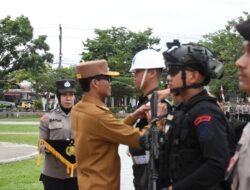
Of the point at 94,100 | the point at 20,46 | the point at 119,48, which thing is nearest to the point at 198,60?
the point at 94,100

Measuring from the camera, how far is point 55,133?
6043 millimetres

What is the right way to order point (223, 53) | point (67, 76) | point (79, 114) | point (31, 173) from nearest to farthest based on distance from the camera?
1. point (79, 114)
2. point (31, 173)
3. point (223, 53)
4. point (67, 76)

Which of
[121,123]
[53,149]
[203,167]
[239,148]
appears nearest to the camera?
[239,148]

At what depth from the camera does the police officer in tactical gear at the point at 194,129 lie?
9.75ft

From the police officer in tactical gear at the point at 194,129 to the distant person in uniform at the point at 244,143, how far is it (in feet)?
1.05

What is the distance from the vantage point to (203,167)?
117 inches

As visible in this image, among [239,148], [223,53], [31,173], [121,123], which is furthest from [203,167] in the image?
[223,53]

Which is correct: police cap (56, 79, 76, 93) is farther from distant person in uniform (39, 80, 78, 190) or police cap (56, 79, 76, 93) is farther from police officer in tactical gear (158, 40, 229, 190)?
police officer in tactical gear (158, 40, 229, 190)

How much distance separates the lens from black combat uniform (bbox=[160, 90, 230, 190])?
9.73 feet

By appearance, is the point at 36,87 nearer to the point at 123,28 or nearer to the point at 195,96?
the point at 123,28

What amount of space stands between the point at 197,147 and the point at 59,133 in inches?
126

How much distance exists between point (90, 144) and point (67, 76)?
50.2 meters

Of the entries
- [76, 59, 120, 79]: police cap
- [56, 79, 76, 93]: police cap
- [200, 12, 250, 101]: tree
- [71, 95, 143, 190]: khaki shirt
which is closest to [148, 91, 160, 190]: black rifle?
[71, 95, 143, 190]: khaki shirt

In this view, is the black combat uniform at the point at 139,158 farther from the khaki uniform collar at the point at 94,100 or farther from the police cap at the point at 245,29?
the police cap at the point at 245,29
